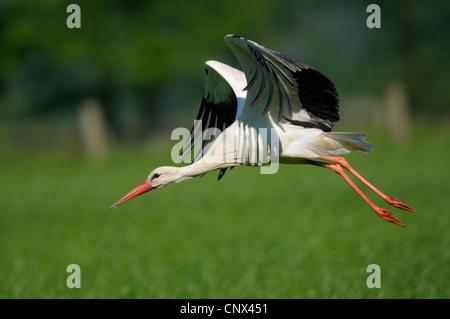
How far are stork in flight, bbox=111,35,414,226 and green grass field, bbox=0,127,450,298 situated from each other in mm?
2179

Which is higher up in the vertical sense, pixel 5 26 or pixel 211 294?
pixel 5 26

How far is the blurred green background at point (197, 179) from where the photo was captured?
700 cm

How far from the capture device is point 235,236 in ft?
28.7

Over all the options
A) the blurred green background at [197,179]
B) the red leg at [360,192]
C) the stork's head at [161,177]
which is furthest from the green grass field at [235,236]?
the stork's head at [161,177]

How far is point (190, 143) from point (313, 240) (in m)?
3.62

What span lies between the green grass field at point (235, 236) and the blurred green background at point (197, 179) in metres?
0.04

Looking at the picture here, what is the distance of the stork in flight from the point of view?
3.79 m

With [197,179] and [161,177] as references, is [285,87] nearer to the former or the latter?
[161,177]

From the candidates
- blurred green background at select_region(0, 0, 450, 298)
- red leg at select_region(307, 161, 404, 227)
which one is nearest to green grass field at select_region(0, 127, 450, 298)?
blurred green background at select_region(0, 0, 450, 298)

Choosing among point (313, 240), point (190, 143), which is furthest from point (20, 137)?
point (190, 143)

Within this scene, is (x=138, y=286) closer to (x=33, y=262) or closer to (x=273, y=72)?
(x=33, y=262)

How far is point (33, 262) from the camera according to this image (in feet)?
26.1

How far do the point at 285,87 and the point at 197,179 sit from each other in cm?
1099
